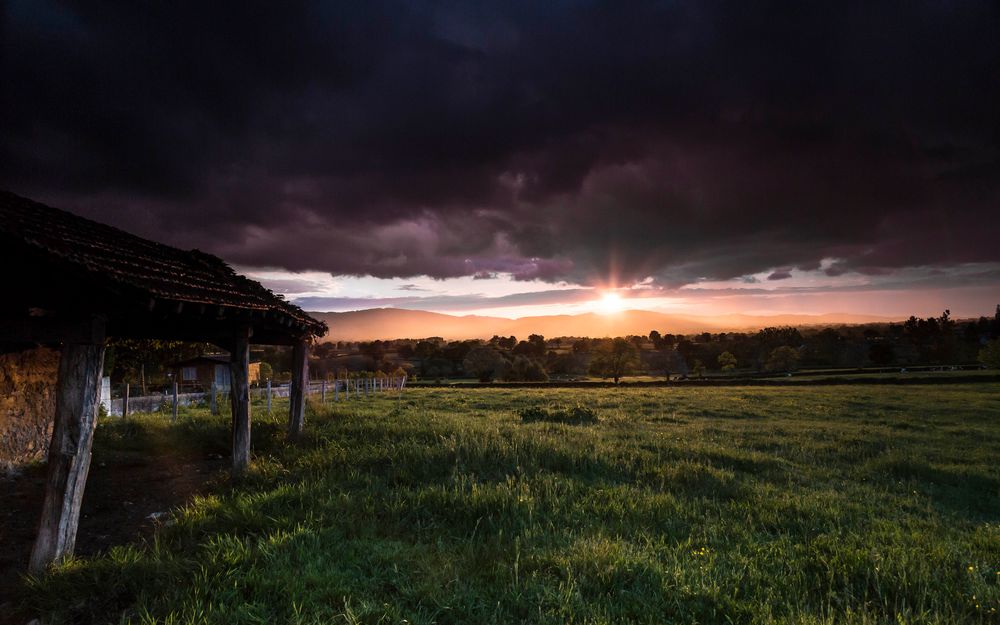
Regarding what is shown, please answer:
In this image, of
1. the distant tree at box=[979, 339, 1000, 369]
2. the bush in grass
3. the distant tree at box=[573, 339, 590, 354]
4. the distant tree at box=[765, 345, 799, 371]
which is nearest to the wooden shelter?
the bush in grass

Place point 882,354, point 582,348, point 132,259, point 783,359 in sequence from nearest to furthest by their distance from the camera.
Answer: point 132,259
point 783,359
point 882,354
point 582,348

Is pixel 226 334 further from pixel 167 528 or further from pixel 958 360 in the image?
pixel 958 360

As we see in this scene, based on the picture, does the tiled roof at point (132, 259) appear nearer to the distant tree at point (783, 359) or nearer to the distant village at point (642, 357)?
the distant village at point (642, 357)

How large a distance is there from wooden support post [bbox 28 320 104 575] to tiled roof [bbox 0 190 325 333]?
95 cm

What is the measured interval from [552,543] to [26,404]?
1222cm

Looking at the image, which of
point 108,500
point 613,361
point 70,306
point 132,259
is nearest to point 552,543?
point 70,306

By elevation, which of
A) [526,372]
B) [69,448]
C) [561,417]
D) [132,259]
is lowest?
[526,372]

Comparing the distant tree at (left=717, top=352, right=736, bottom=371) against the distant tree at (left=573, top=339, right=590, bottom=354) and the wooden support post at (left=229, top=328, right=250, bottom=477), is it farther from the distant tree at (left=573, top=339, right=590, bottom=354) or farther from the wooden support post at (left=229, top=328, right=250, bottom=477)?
the wooden support post at (left=229, top=328, right=250, bottom=477)

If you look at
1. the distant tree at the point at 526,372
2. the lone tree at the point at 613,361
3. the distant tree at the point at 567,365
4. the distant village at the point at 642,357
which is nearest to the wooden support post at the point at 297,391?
the distant village at the point at 642,357

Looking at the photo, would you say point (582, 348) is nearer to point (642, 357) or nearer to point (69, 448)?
point (642, 357)

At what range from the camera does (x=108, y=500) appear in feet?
30.1

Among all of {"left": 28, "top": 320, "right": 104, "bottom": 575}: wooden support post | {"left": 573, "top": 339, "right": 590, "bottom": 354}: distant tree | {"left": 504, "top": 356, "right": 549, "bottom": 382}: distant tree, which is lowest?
{"left": 504, "top": 356, "right": 549, "bottom": 382}: distant tree

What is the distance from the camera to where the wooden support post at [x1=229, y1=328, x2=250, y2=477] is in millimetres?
9930

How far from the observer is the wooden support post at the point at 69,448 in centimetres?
597
